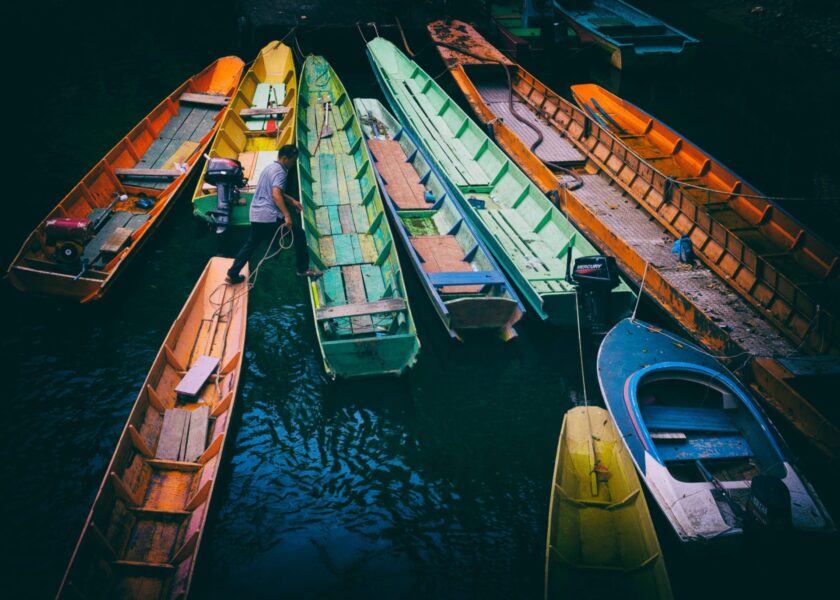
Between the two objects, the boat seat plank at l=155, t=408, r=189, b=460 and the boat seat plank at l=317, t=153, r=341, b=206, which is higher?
the boat seat plank at l=317, t=153, r=341, b=206

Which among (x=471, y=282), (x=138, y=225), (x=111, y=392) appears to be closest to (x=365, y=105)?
(x=138, y=225)

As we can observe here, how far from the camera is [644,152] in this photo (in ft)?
43.2

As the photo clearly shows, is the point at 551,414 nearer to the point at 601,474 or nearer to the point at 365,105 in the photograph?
the point at 601,474

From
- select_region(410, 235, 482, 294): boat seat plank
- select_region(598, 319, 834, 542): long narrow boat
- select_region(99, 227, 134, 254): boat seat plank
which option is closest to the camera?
select_region(598, 319, 834, 542): long narrow boat

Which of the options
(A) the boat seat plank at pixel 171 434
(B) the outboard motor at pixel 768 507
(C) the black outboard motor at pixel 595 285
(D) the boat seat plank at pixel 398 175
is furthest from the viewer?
(D) the boat seat plank at pixel 398 175

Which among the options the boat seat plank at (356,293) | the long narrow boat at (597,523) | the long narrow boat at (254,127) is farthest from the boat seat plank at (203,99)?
the long narrow boat at (597,523)

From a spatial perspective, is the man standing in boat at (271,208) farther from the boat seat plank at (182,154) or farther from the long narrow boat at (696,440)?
the long narrow boat at (696,440)

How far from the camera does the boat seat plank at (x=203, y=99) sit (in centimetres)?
1466

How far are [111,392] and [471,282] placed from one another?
5.76 meters

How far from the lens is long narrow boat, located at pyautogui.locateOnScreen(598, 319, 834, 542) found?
19.7ft

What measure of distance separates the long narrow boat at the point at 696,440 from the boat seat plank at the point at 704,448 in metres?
0.01

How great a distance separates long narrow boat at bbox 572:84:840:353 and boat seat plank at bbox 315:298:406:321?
19.7 ft

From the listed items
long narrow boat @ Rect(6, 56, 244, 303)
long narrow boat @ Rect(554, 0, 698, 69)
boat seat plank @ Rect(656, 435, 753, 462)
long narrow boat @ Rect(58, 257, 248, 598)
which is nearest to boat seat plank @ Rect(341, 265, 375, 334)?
long narrow boat @ Rect(58, 257, 248, 598)

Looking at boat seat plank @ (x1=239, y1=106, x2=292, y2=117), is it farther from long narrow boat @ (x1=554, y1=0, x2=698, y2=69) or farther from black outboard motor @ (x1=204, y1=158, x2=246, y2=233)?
long narrow boat @ (x1=554, y1=0, x2=698, y2=69)
